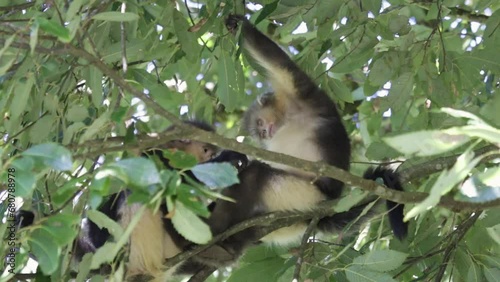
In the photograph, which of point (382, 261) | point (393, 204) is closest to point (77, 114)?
point (382, 261)

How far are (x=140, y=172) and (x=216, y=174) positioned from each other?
0.40 m

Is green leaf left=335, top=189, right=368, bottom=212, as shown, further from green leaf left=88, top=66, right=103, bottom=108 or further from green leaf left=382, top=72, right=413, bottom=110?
green leaf left=382, top=72, right=413, bottom=110

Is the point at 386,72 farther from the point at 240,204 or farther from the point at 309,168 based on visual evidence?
the point at 309,168

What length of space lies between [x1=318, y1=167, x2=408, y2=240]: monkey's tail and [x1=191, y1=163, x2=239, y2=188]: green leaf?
1490 millimetres

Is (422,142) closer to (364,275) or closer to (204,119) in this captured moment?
(364,275)

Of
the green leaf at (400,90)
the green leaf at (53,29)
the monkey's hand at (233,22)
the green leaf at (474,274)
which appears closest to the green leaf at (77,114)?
the green leaf at (53,29)

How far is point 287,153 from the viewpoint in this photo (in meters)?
6.58

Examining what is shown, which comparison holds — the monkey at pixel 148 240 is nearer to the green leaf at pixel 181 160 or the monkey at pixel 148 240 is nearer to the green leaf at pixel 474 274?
the green leaf at pixel 474 274

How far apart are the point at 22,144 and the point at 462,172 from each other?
3020 mm

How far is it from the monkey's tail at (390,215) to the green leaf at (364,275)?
0.93 ft

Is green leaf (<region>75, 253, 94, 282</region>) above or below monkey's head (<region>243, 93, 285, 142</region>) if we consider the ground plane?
above

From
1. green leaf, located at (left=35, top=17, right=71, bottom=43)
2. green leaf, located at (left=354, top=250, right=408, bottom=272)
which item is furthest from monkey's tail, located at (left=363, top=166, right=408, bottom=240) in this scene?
green leaf, located at (left=35, top=17, right=71, bottom=43)

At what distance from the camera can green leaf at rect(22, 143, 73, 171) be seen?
2.91 meters

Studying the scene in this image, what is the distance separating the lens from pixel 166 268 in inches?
237
